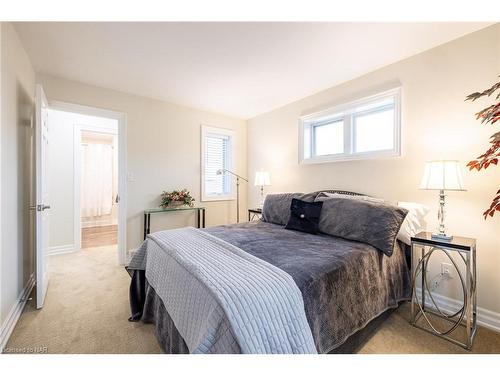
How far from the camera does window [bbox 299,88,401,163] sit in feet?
7.97

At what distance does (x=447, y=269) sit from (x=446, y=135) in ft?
3.95

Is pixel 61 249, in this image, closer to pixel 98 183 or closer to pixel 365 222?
pixel 98 183

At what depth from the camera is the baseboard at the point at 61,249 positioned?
3.49 metres

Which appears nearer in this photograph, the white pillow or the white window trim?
the white pillow

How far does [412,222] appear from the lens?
205 centimetres

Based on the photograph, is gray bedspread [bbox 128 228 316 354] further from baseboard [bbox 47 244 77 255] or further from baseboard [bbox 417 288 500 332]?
baseboard [bbox 47 244 77 255]

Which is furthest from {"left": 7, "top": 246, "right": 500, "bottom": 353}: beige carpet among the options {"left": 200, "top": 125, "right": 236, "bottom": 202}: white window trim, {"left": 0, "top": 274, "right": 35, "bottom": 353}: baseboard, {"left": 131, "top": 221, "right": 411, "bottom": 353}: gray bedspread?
{"left": 200, "top": 125, "right": 236, "bottom": 202}: white window trim

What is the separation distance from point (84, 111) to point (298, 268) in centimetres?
325

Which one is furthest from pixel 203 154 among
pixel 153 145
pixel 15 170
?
pixel 15 170

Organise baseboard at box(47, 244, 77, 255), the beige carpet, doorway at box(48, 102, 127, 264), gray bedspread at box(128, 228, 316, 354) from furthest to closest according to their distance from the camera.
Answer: baseboard at box(47, 244, 77, 255), doorway at box(48, 102, 127, 264), the beige carpet, gray bedspread at box(128, 228, 316, 354)

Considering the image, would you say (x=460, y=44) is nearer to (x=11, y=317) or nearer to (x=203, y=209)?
(x=203, y=209)

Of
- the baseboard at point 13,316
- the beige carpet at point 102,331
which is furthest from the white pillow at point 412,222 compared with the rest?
the baseboard at point 13,316

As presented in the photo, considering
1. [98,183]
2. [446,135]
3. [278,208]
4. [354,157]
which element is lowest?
[278,208]

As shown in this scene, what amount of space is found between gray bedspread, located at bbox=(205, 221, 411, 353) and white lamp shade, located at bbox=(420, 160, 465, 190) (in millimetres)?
616
